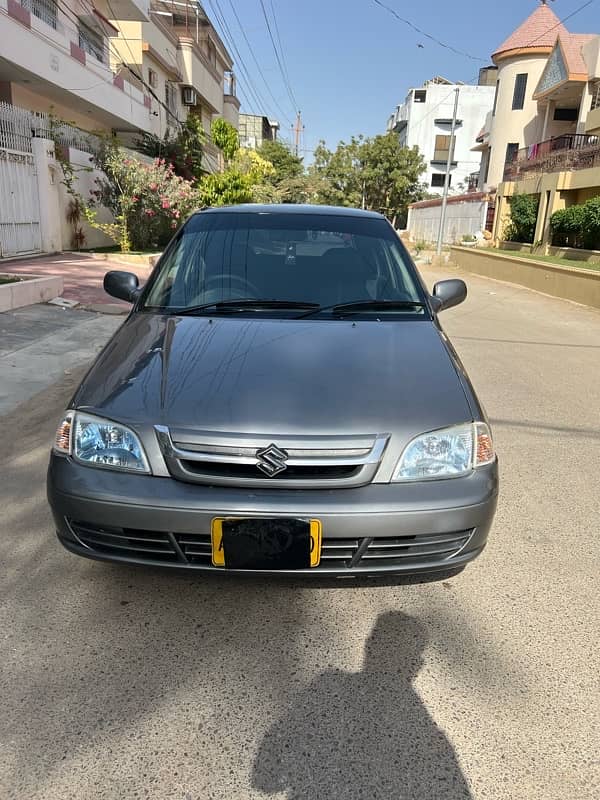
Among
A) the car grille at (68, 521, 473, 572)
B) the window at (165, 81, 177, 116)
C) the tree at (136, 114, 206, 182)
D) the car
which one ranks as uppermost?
the window at (165, 81, 177, 116)

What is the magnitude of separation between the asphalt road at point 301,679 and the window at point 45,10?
787 inches

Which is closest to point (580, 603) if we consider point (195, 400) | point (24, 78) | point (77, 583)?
point (195, 400)

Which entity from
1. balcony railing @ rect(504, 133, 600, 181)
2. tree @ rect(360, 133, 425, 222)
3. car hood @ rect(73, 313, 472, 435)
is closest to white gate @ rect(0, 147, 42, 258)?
car hood @ rect(73, 313, 472, 435)

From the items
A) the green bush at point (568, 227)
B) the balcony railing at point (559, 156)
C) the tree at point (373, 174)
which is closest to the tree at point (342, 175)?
the tree at point (373, 174)

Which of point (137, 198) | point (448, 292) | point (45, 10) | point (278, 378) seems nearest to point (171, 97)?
point (45, 10)

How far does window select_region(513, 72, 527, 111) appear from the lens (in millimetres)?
32625

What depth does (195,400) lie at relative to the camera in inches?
91.1

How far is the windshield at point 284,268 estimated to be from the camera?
10.8ft

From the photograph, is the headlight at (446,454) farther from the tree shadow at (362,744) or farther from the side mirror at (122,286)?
the side mirror at (122,286)

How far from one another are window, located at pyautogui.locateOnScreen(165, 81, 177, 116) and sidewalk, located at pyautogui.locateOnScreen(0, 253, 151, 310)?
17.2 metres

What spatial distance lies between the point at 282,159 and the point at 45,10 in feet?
125

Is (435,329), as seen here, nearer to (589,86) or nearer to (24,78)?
(24,78)

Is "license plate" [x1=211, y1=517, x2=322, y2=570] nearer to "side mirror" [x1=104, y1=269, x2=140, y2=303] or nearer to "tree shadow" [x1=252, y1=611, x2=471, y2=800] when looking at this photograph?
"tree shadow" [x1=252, y1=611, x2=471, y2=800]

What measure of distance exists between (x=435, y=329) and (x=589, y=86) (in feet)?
96.7
